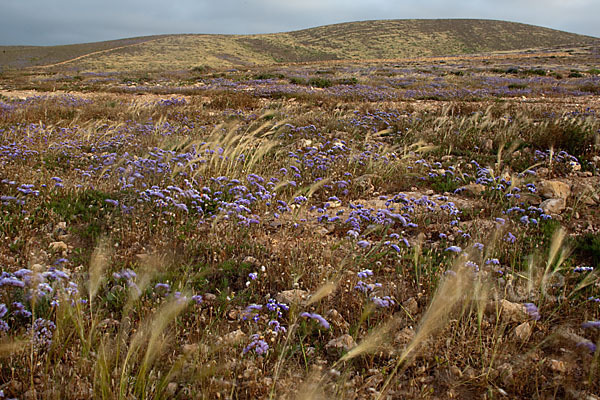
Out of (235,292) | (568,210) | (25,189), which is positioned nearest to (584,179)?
(568,210)

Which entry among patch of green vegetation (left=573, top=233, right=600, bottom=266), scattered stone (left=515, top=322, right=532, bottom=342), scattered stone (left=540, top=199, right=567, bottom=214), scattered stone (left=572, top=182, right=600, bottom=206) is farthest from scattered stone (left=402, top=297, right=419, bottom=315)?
scattered stone (left=572, top=182, right=600, bottom=206)

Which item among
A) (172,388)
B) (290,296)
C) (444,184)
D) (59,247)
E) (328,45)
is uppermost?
(328,45)

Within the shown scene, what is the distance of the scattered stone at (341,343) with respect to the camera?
218 centimetres

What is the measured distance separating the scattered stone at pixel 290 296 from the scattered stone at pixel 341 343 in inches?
16.1

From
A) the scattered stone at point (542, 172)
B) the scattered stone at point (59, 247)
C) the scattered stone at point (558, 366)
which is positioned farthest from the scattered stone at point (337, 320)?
the scattered stone at point (542, 172)

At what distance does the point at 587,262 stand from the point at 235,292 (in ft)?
10.1

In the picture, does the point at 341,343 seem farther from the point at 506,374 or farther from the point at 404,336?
the point at 506,374

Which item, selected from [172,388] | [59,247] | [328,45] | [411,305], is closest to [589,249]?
[411,305]

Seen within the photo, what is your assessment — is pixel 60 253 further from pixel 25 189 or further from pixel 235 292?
pixel 235 292

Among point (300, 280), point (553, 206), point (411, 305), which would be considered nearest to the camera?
point (411, 305)

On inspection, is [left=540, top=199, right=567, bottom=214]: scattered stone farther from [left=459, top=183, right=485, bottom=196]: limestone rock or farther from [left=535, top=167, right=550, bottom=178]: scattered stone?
[left=535, top=167, right=550, bottom=178]: scattered stone

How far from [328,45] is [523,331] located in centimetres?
7974

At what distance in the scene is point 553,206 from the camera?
164 inches

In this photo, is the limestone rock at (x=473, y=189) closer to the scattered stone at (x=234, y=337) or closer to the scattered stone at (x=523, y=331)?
the scattered stone at (x=523, y=331)
